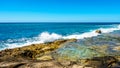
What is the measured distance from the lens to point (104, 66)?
9.37 metres

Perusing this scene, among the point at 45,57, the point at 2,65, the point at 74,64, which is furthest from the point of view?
the point at 45,57

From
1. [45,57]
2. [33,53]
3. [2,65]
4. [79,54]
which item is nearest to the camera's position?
[2,65]

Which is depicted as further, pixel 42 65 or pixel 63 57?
pixel 63 57

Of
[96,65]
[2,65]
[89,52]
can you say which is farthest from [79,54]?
[2,65]

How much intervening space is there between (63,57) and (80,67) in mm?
1818

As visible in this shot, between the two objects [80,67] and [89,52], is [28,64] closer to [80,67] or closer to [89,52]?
[80,67]

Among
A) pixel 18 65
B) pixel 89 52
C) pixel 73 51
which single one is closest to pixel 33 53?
pixel 73 51

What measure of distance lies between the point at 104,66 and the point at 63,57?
6.78ft

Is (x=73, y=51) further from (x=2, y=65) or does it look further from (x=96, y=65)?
(x=2, y=65)

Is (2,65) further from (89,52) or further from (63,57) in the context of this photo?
(89,52)

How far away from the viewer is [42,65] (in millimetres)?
8367

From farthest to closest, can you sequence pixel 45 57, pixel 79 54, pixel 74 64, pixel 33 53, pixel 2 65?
pixel 33 53 → pixel 79 54 → pixel 45 57 → pixel 74 64 → pixel 2 65

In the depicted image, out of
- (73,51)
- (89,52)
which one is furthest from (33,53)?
(89,52)

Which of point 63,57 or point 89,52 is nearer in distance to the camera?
point 63,57
